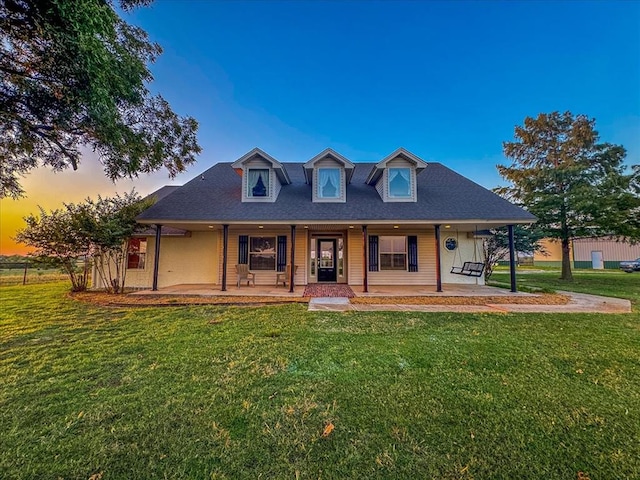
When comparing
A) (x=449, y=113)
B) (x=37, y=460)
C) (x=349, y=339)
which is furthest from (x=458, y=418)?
(x=449, y=113)

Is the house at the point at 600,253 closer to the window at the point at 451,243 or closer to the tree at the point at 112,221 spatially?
the window at the point at 451,243

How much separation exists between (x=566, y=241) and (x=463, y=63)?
10.9 metres

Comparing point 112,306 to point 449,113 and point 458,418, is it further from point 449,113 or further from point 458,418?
point 449,113

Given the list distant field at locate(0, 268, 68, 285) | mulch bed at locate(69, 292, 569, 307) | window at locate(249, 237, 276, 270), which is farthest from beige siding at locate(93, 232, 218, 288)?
distant field at locate(0, 268, 68, 285)

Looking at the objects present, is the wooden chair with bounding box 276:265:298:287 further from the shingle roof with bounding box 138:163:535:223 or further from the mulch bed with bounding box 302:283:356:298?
the shingle roof with bounding box 138:163:535:223

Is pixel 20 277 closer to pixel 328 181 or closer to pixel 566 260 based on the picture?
pixel 328 181

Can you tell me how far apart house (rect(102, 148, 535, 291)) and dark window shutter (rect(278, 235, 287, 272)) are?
0.15ft

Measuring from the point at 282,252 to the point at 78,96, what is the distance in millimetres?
8008

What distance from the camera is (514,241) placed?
14172 millimetres

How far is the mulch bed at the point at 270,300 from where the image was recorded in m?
7.88

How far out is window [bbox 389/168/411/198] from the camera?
11180 millimetres

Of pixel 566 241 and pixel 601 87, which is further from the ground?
pixel 601 87

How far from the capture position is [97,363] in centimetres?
384

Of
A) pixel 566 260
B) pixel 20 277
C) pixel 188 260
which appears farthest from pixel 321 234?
pixel 20 277
